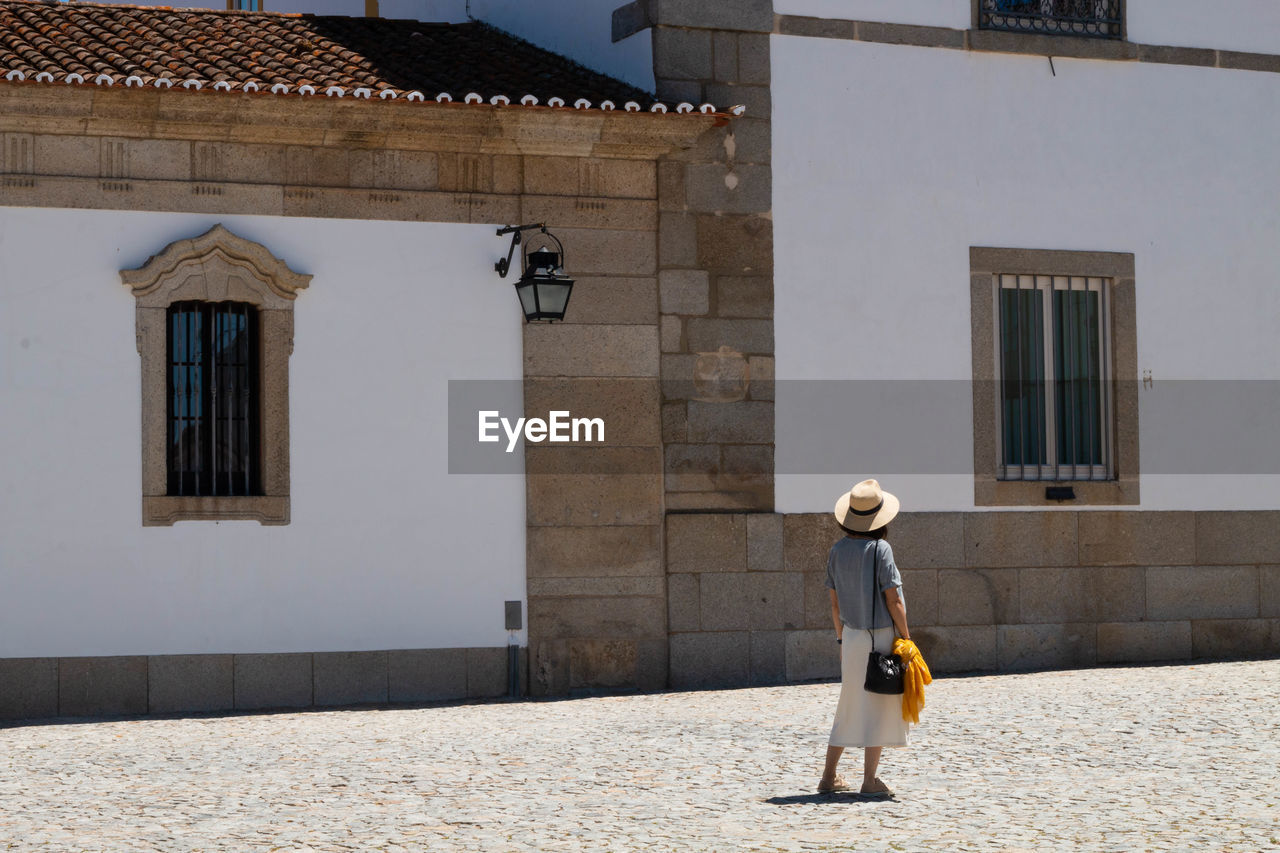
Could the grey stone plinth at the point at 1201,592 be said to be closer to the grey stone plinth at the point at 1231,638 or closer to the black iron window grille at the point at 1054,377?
the grey stone plinth at the point at 1231,638

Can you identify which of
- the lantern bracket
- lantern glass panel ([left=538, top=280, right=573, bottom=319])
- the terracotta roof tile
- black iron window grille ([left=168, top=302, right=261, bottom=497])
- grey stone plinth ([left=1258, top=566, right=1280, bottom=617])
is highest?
the terracotta roof tile

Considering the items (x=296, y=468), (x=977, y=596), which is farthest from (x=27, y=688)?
(x=977, y=596)

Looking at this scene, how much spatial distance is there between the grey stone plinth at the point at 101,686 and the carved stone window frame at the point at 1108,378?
5827mm

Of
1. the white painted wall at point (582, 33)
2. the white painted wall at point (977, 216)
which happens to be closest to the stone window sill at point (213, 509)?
the white painted wall at point (582, 33)

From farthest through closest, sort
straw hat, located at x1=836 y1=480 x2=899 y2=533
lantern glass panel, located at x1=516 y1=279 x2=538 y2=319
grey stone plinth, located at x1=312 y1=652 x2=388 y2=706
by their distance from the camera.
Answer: lantern glass panel, located at x1=516 y1=279 x2=538 y2=319
grey stone plinth, located at x1=312 y1=652 x2=388 y2=706
straw hat, located at x1=836 y1=480 x2=899 y2=533

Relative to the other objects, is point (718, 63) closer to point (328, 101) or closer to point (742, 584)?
point (328, 101)

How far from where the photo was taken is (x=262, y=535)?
444 inches

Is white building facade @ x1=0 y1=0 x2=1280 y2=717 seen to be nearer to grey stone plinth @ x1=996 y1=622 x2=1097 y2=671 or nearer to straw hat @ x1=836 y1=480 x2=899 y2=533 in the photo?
grey stone plinth @ x1=996 y1=622 x2=1097 y2=671

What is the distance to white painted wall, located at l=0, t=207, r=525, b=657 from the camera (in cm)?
1091

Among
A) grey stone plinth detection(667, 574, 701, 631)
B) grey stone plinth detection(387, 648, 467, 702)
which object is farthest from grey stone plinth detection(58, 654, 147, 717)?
grey stone plinth detection(667, 574, 701, 631)

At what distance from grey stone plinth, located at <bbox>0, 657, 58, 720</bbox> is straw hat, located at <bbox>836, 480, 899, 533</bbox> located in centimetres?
557

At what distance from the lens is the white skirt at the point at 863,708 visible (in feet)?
24.2

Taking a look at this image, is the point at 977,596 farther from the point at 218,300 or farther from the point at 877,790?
the point at 218,300

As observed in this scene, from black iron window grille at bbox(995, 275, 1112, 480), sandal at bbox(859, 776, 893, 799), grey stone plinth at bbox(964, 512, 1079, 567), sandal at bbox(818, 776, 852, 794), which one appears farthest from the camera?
black iron window grille at bbox(995, 275, 1112, 480)
